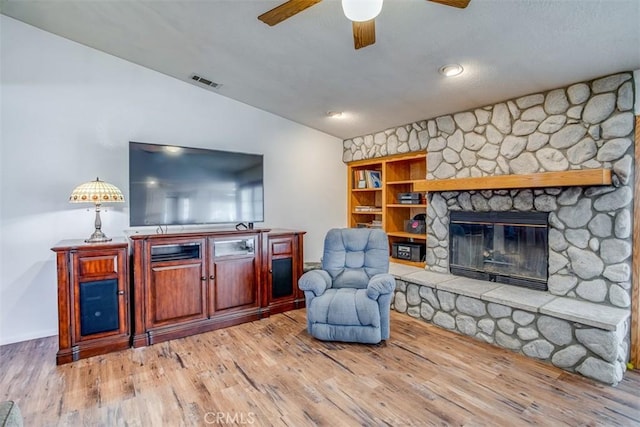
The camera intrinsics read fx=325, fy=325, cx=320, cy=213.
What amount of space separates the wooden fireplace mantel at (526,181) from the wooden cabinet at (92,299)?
127 inches

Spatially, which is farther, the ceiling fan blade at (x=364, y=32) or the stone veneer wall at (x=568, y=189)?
the stone veneer wall at (x=568, y=189)

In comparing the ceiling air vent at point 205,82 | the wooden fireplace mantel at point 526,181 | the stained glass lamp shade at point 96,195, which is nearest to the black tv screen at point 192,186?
the stained glass lamp shade at point 96,195

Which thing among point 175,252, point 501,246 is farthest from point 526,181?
point 175,252

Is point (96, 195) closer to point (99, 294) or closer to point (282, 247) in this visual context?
point (99, 294)

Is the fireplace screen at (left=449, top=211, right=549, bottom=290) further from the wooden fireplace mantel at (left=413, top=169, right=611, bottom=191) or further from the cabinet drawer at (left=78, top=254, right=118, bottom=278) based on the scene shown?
the cabinet drawer at (left=78, top=254, right=118, bottom=278)

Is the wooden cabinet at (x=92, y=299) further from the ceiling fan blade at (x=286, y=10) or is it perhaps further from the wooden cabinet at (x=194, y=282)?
the ceiling fan blade at (x=286, y=10)

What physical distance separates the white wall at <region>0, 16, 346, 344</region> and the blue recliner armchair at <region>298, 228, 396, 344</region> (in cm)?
208

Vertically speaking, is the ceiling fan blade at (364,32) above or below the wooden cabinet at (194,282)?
above

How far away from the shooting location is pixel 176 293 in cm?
318

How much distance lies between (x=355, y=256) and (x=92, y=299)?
2461 mm

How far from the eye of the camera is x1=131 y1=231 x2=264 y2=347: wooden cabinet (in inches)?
119

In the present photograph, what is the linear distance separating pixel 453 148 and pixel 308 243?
2.37 metres

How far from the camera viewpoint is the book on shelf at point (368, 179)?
16.5 feet

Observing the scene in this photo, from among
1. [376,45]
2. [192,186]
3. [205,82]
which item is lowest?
[192,186]
